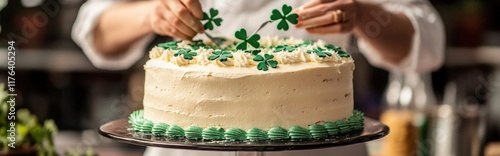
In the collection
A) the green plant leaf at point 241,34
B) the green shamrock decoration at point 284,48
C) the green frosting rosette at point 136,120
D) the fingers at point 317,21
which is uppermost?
the fingers at point 317,21

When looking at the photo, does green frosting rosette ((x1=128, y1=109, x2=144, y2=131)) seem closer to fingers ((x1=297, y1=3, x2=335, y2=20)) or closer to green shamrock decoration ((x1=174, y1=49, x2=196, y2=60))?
green shamrock decoration ((x1=174, y1=49, x2=196, y2=60))

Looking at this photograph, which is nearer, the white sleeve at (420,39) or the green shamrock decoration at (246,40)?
the green shamrock decoration at (246,40)

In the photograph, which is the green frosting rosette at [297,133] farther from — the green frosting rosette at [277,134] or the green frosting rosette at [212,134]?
the green frosting rosette at [212,134]

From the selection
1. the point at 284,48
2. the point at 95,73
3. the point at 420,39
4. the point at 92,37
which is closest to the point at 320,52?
the point at 284,48

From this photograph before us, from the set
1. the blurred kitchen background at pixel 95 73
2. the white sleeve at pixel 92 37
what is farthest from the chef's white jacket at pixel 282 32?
the blurred kitchen background at pixel 95 73

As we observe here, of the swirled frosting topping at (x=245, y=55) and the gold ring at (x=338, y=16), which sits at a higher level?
the gold ring at (x=338, y=16)

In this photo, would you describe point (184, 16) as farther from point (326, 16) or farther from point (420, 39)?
point (420, 39)

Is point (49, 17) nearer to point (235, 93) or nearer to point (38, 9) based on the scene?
point (38, 9)

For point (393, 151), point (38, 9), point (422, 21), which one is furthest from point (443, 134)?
point (38, 9)
